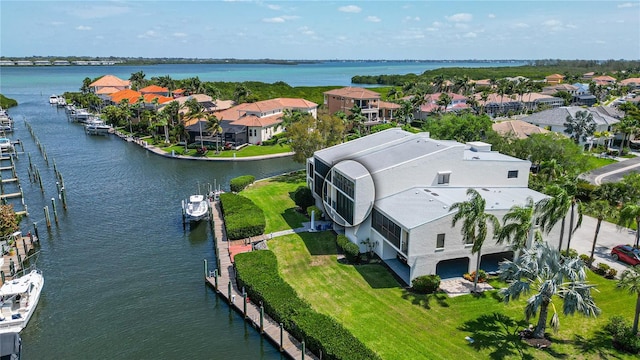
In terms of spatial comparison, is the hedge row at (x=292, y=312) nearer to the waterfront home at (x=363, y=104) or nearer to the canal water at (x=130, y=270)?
the canal water at (x=130, y=270)

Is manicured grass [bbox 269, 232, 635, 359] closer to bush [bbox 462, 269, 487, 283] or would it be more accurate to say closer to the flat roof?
bush [bbox 462, 269, 487, 283]

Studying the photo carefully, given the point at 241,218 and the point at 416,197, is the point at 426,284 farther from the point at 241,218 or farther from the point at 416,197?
the point at 241,218

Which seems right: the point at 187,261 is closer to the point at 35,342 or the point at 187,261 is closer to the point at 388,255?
the point at 35,342

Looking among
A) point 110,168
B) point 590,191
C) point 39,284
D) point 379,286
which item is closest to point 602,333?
point 379,286

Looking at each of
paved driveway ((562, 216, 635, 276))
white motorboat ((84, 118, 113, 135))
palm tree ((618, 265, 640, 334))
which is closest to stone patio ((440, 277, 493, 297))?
palm tree ((618, 265, 640, 334))

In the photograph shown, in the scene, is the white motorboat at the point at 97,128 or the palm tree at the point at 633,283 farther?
the white motorboat at the point at 97,128

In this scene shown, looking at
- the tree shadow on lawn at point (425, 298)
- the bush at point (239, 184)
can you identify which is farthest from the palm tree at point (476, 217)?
the bush at point (239, 184)
